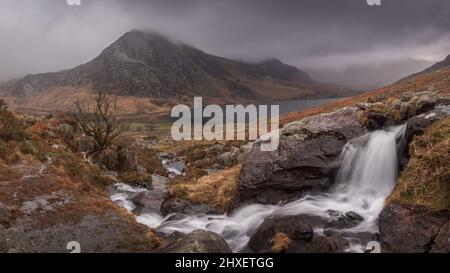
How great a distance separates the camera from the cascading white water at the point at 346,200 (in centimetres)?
1806

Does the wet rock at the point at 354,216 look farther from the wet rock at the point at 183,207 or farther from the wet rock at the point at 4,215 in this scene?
the wet rock at the point at 4,215

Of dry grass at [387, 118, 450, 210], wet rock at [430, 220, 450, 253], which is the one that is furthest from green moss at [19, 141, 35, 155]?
wet rock at [430, 220, 450, 253]

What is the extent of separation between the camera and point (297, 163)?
69.6 feet

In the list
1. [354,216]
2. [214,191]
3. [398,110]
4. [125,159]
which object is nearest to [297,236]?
[354,216]

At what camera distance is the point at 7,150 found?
67.1ft

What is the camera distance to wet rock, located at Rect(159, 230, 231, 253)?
12867mm

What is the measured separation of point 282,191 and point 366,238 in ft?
20.3

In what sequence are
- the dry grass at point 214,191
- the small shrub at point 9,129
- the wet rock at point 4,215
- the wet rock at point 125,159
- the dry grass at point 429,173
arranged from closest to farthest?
the dry grass at point 429,173 < the wet rock at point 4,215 < the small shrub at point 9,129 < the dry grass at point 214,191 < the wet rock at point 125,159

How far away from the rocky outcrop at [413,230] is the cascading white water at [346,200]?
78.8 inches

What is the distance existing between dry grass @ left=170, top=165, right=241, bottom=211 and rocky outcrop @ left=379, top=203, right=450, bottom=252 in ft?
31.7

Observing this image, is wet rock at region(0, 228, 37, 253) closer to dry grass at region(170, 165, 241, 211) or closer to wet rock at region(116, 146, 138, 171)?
dry grass at region(170, 165, 241, 211)

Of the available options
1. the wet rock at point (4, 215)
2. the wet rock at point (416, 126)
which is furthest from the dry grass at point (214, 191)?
the wet rock at point (4, 215)

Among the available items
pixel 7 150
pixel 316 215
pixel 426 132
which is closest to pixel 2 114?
pixel 7 150

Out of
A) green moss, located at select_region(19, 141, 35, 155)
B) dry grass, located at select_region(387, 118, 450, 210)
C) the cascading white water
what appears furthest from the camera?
green moss, located at select_region(19, 141, 35, 155)
